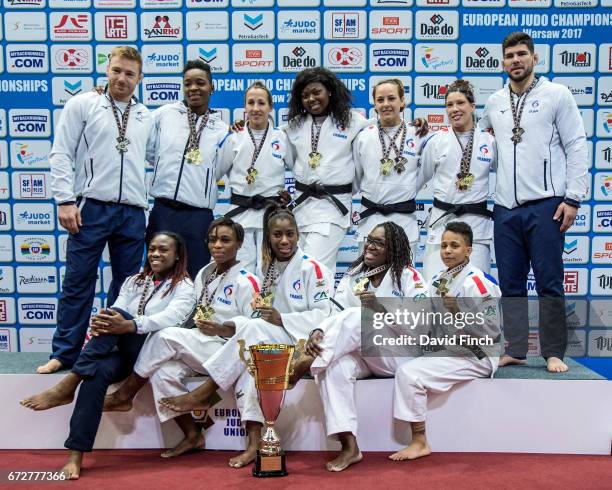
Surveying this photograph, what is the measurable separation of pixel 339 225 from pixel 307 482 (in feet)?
6.27

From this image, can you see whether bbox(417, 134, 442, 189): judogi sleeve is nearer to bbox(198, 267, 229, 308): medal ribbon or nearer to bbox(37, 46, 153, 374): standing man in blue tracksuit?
bbox(198, 267, 229, 308): medal ribbon

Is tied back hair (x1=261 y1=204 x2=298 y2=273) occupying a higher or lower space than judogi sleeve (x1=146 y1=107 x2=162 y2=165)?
lower

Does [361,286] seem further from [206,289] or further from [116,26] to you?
[116,26]

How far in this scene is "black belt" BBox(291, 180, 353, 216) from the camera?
4902mm

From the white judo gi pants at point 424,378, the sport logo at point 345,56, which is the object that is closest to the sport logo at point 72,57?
the sport logo at point 345,56

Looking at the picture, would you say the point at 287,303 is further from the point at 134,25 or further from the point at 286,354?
the point at 134,25

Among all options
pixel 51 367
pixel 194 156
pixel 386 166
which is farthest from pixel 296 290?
pixel 51 367

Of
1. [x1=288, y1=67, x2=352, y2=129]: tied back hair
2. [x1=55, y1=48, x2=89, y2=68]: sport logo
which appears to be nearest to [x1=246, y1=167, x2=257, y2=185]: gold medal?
[x1=288, y1=67, x2=352, y2=129]: tied back hair

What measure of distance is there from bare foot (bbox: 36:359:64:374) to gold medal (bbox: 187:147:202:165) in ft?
5.15

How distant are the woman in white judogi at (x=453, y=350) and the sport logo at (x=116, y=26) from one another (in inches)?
141

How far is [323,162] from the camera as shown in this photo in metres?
4.94

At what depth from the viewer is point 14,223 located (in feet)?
21.3

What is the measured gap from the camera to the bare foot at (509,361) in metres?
4.63

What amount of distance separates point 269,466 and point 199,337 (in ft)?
2.83
